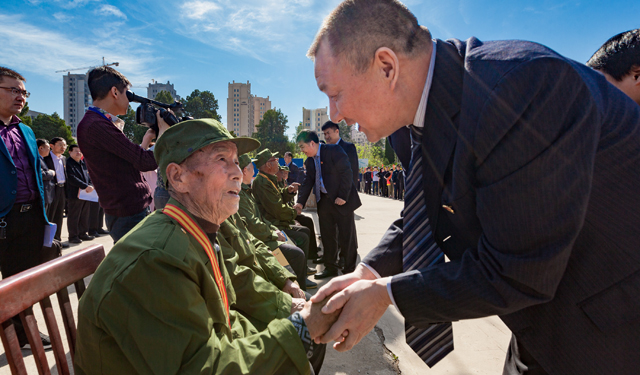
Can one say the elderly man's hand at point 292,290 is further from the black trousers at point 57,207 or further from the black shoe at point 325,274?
the black trousers at point 57,207

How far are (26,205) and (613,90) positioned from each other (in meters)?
4.01

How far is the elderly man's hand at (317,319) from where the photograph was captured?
4.63 ft

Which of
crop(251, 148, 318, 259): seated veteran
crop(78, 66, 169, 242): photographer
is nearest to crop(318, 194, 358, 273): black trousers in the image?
crop(251, 148, 318, 259): seated veteran

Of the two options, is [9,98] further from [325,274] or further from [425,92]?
[325,274]

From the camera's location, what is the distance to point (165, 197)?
3314 mm

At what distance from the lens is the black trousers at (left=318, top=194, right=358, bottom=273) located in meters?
5.30

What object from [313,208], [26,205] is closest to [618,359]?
[26,205]

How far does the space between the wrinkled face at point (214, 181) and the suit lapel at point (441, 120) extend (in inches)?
40.5

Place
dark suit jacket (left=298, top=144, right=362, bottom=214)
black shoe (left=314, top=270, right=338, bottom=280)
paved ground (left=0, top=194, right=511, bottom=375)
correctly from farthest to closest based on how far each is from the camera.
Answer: dark suit jacket (left=298, top=144, right=362, bottom=214) < black shoe (left=314, top=270, right=338, bottom=280) < paved ground (left=0, top=194, right=511, bottom=375)

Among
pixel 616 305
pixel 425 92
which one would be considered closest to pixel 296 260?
pixel 425 92

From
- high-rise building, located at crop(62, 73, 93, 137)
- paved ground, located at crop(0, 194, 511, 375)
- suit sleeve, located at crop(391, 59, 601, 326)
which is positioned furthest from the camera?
high-rise building, located at crop(62, 73, 93, 137)

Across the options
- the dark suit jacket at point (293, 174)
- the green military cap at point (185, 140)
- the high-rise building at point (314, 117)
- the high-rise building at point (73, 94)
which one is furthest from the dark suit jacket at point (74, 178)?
the high-rise building at point (73, 94)

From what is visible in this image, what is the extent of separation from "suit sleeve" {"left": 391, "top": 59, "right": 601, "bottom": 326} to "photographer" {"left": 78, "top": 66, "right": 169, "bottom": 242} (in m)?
2.61

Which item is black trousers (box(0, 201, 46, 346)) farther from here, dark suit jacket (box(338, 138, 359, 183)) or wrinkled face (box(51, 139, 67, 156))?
wrinkled face (box(51, 139, 67, 156))
